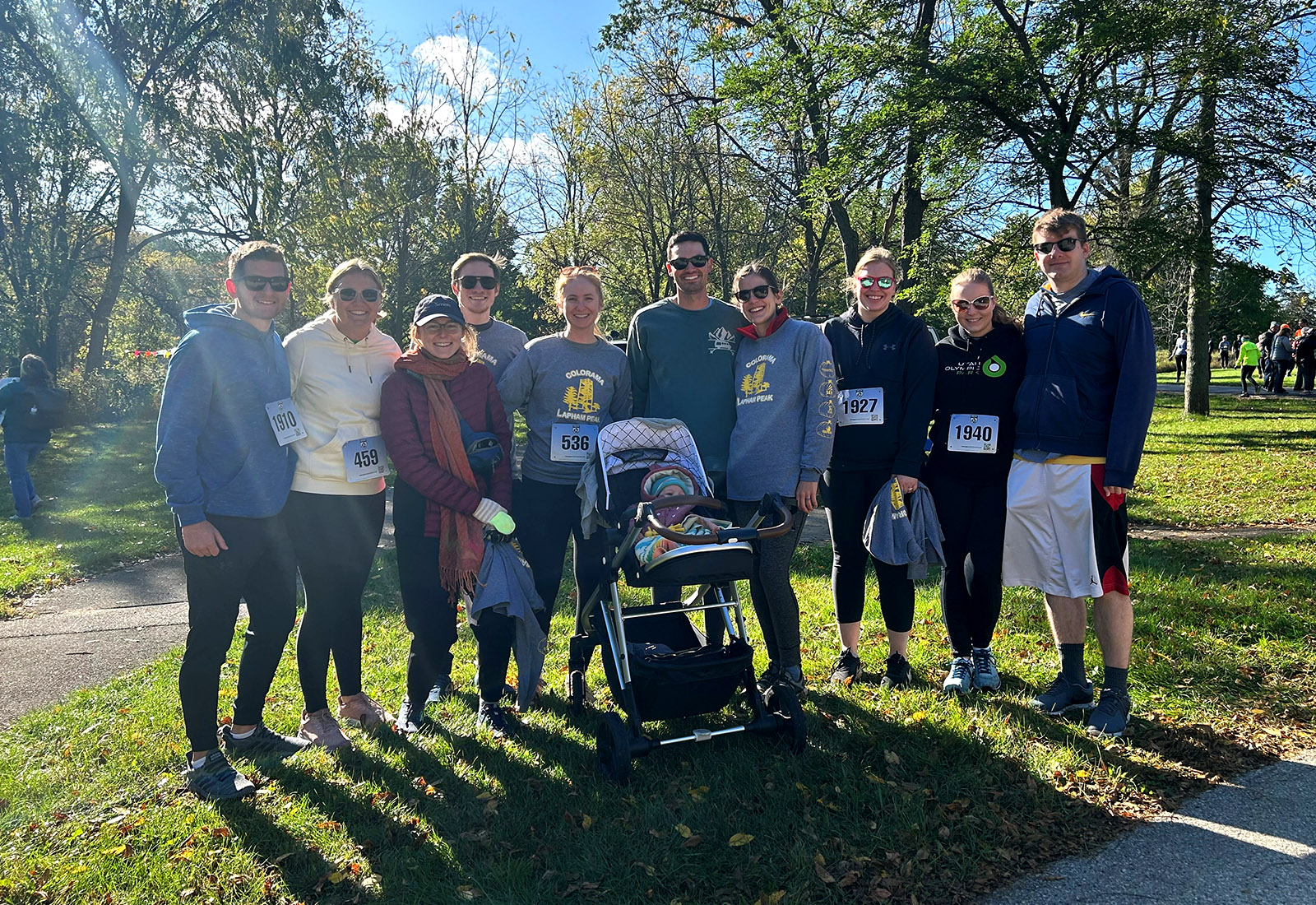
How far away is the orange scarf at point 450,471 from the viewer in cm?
382

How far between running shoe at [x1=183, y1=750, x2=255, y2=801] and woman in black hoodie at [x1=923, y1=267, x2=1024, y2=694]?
3374mm

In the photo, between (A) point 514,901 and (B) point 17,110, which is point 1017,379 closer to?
(A) point 514,901

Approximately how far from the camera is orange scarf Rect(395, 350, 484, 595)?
3818 mm

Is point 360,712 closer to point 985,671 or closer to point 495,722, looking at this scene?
point 495,722

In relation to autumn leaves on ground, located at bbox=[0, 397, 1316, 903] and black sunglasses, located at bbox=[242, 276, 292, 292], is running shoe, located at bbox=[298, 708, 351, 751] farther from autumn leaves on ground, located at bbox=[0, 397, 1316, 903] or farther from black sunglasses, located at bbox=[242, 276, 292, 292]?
black sunglasses, located at bbox=[242, 276, 292, 292]

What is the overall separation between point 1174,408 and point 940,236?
12538 mm

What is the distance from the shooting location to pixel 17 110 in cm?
1812

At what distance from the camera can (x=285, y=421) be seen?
11.9 feet

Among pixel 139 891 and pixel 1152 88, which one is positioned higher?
pixel 1152 88

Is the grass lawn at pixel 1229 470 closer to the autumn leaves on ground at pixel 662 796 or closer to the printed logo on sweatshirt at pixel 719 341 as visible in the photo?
the autumn leaves on ground at pixel 662 796

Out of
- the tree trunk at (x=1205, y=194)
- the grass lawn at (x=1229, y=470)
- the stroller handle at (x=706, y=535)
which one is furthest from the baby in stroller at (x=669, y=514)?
the tree trunk at (x=1205, y=194)

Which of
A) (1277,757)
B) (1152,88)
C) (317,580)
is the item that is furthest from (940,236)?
(317,580)

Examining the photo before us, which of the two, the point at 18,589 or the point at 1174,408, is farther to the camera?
the point at 1174,408

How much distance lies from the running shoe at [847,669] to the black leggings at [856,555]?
23 centimetres
